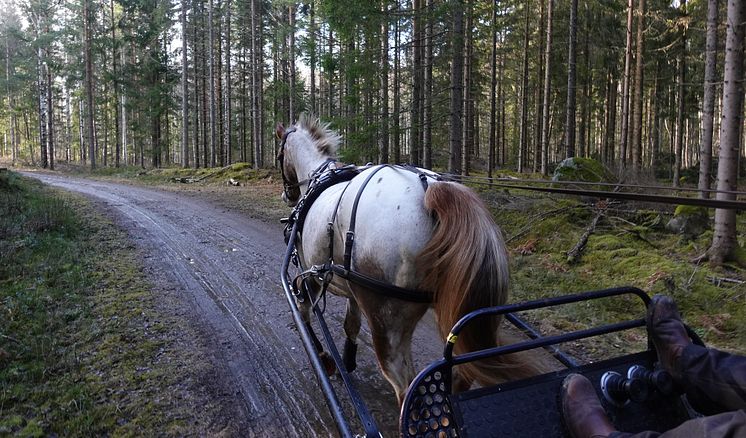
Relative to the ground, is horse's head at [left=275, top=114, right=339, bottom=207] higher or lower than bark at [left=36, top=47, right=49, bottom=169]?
lower

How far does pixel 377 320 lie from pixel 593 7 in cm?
2288

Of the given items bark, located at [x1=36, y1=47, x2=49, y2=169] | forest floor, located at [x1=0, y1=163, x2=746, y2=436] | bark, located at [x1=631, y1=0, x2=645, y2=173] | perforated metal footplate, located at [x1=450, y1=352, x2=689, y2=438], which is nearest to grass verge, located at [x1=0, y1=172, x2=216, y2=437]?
forest floor, located at [x1=0, y1=163, x2=746, y2=436]

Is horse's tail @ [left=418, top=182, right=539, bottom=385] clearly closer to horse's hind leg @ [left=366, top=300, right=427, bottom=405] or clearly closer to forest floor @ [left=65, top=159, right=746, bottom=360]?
horse's hind leg @ [left=366, top=300, right=427, bottom=405]

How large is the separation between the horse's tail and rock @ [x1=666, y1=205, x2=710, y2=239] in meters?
6.63

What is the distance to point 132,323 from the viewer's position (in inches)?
191

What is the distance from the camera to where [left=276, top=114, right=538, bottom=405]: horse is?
2373mm

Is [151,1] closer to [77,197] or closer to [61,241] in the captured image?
[77,197]

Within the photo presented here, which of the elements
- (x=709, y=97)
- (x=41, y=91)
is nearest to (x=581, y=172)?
(x=709, y=97)

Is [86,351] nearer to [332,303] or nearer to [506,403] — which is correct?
[332,303]

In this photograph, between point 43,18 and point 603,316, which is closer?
point 603,316

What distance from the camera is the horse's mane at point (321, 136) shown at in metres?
4.73

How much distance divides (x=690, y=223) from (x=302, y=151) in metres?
6.85

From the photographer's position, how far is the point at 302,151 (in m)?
4.88

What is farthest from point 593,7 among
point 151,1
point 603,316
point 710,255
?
point 151,1
